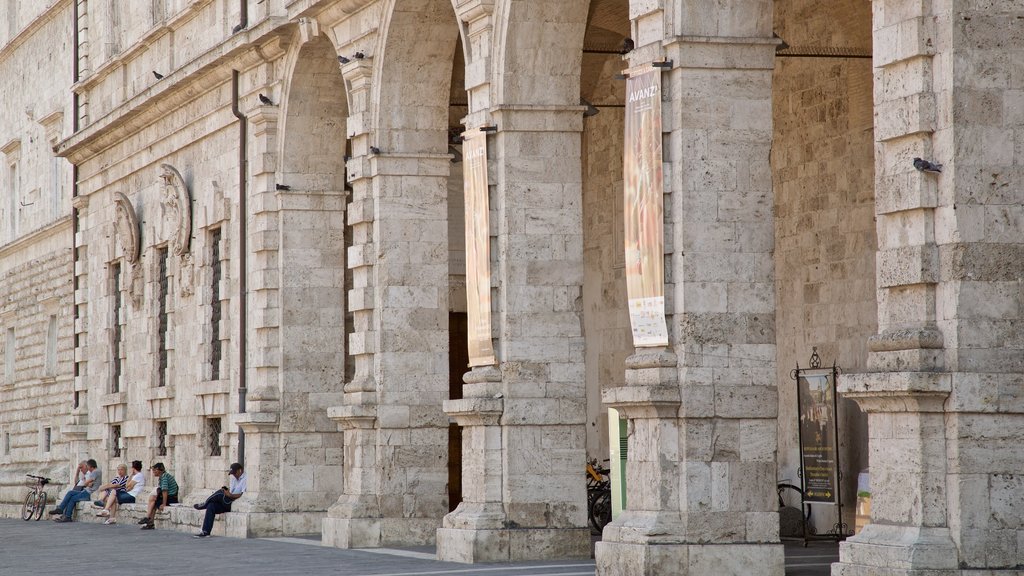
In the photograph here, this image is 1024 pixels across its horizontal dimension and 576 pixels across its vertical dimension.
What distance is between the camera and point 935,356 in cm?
1155

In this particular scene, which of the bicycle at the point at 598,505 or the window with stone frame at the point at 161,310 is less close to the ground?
the window with stone frame at the point at 161,310

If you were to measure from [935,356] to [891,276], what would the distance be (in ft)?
2.09

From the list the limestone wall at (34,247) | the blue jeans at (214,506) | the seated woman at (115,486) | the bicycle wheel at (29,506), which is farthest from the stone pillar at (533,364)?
the limestone wall at (34,247)

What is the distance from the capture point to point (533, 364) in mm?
17125

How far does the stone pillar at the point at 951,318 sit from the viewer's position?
1141 cm

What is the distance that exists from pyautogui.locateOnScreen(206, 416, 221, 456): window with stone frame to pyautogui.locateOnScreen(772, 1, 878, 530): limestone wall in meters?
8.53

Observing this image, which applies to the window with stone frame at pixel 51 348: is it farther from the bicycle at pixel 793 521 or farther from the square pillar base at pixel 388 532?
the bicycle at pixel 793 521

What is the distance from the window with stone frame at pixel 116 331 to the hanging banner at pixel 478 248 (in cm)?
1430

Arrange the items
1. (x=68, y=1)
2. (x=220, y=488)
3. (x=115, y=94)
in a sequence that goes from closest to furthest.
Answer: (x=220, y=488), (x=115, y=94), (x=68, y=1)

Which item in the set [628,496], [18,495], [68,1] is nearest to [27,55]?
[68,1]

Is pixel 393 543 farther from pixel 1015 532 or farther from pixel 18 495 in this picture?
pixel 18 495

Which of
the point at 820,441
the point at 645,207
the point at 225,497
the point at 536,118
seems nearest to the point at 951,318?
the point at 645,207

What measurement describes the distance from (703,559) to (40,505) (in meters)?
22.8

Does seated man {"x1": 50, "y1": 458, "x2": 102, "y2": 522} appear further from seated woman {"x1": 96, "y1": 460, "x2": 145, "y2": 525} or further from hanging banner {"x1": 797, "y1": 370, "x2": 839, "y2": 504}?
hanging banner {"x1": 797, "y1": 370, "x2": 839, "y2": 504}
